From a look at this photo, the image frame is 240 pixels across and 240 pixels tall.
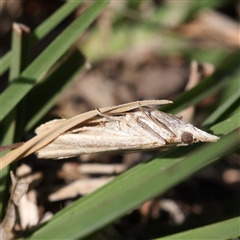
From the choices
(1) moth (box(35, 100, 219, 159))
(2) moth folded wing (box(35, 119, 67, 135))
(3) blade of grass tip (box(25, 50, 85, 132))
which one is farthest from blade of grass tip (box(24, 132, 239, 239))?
(3) blade of grass tip (box(25, 50, 85, 132))

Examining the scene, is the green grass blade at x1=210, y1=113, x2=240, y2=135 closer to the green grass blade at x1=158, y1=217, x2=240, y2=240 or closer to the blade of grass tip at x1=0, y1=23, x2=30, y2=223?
the green grass blade at x1=158, y1=217, x2=240, y2=240

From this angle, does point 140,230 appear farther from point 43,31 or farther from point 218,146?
point 218,146

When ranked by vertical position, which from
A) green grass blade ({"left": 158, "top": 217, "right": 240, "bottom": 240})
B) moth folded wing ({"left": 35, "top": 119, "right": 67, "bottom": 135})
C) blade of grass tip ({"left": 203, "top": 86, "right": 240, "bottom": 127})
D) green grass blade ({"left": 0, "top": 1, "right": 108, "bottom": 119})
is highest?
green grass blade ({"left": 0, "top": 1, "right": 108, "bottom": 119})

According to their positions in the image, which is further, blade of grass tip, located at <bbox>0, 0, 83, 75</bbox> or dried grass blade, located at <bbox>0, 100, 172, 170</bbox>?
blade of grass tip, located at <bbox>0, 0, 83, 75</bbox>

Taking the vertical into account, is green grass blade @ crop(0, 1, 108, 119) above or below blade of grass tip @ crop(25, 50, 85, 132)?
A: above

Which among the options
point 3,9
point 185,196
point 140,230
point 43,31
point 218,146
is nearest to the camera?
point 218,146

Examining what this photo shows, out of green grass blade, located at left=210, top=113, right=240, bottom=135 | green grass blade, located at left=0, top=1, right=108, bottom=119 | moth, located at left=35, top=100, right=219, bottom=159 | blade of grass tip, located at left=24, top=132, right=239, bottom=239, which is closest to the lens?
blade of grass tip, located at left=24, top=132, right=239, bottom=239

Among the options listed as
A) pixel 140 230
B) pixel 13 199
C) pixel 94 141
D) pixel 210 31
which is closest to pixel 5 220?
pixel 13 199

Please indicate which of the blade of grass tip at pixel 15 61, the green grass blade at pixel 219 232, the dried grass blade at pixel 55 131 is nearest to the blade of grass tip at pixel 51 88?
the blade of grass tip at pixel 15 61
